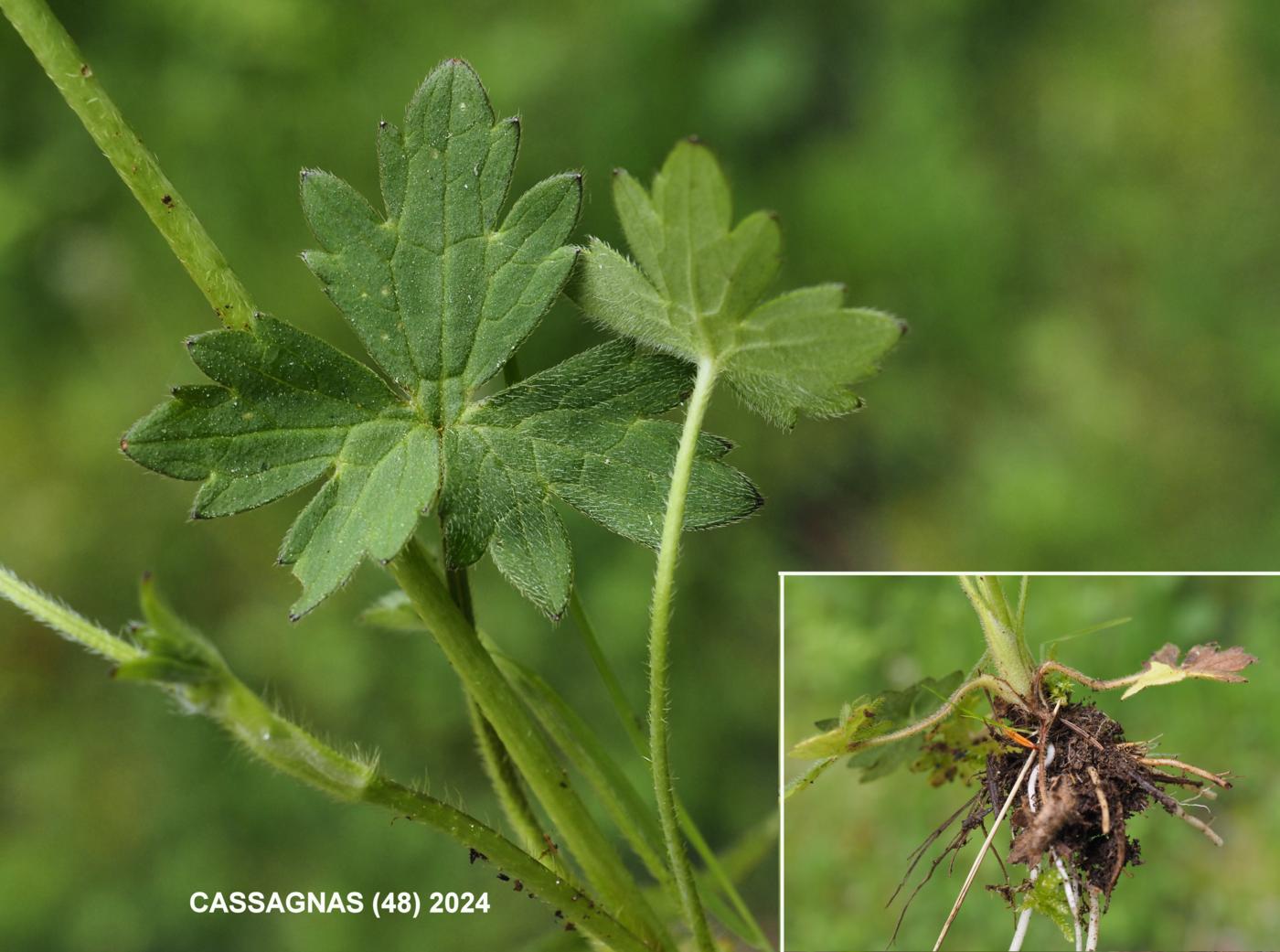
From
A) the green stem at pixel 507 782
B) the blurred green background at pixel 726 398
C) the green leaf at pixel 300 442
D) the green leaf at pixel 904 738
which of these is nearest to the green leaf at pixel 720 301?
the green leaf at pixel 300 442

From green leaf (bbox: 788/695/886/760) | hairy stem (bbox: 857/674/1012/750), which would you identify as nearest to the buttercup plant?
green leaf (bbox: 788/695/886/760)

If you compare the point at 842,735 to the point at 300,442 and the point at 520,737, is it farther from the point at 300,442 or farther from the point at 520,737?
the point at 300,442

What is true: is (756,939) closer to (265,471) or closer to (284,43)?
(265,471)

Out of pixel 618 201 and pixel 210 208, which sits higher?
pixel 210 208

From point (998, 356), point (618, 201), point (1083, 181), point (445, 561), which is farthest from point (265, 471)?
point (1083, 181)

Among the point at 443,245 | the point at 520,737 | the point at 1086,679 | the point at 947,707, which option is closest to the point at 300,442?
the point at 443,245
